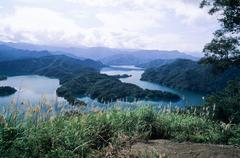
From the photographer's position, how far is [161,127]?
25.5 feet

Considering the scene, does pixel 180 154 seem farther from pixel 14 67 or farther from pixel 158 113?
pixel 14 67

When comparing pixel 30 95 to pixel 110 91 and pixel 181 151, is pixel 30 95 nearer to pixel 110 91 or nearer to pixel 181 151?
pixel 181 151

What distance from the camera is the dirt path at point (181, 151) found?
562 cm

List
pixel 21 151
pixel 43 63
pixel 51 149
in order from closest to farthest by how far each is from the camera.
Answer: pixel 21 151 → pixel 51 149 → pixel 43 63

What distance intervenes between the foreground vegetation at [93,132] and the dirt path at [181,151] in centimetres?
40

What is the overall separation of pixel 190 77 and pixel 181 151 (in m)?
108

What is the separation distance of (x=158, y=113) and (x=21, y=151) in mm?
4119

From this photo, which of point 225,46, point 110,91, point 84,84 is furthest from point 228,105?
point 84,84

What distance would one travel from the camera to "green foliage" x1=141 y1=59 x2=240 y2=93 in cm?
9834

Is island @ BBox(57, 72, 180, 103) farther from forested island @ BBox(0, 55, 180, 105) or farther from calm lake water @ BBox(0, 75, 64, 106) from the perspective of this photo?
calm lake water @ BBox(0, 75, 64, 106)

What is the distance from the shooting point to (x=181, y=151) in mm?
5871

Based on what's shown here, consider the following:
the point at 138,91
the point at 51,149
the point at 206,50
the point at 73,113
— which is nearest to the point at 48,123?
the point at 51,149

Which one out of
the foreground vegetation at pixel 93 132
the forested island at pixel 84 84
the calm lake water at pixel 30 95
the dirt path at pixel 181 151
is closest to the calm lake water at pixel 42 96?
the calm lake water at pixel 30 95

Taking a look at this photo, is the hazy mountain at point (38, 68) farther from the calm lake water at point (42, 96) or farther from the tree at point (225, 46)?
the tree at point (225, 46)
